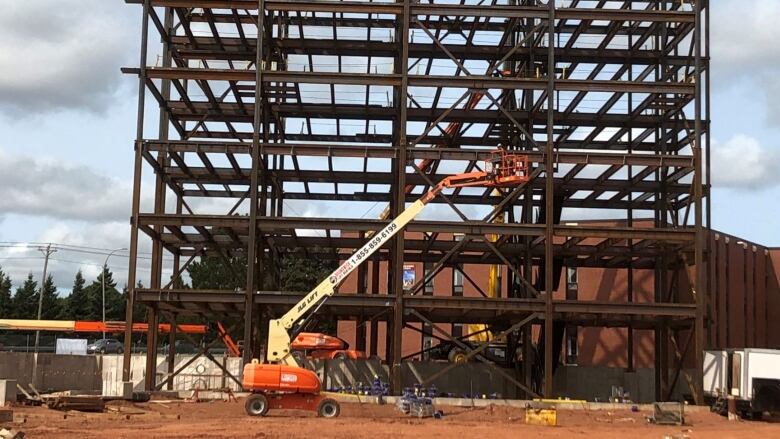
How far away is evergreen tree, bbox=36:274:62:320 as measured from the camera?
102125 mm

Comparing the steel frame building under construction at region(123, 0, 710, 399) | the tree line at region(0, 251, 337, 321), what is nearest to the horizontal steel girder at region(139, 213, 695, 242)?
the steel frame building under construction at region(123, 0, 710, 399)

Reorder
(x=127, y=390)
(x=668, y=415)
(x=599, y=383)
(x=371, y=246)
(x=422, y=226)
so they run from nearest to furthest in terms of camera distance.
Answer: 1. (x=668, y=415)
2. (x=371, y=246)
3. (x=127, y=390)
4. (x=422, y=226)
5. (x=599, y=383)

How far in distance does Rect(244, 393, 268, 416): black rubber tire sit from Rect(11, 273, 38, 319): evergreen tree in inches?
3350

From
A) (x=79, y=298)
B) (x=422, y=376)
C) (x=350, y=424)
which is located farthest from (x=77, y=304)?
(x=350, y=424)

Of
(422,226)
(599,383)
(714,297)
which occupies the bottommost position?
(599,383)

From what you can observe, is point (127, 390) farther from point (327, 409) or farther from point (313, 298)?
point (327, 409)

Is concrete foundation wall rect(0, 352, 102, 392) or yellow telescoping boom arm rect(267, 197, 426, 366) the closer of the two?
yellow telescoping boom arm rect(267, 197, 426, 366)

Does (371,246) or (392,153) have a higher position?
(392,153)

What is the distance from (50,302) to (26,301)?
9.74 ft

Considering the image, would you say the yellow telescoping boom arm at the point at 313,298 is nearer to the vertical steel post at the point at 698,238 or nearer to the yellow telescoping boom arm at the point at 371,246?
the yellow telescoping boom arm at the point at 371,246

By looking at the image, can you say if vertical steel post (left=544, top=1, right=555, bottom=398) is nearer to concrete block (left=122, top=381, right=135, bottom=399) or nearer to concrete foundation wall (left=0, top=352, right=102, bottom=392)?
concrete block (left=122, top=381, right=135, bottom=399)

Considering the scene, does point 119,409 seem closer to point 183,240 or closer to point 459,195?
point 183,240

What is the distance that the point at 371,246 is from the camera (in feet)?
93.5

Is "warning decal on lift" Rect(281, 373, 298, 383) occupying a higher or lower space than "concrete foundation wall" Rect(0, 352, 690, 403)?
higher
